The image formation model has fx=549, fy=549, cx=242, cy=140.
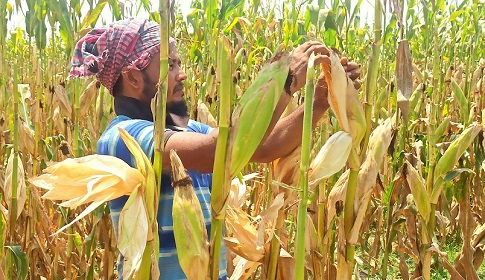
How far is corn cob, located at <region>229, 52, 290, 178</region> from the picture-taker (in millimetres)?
720

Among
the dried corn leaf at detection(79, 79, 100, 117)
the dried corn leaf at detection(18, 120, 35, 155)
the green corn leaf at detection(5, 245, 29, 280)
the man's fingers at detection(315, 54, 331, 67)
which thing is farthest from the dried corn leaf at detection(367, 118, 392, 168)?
the dried corn leaf at detection(79, 79, 100, 117)

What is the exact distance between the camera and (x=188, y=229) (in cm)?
75

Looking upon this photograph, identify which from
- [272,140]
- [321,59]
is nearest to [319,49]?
[321,59]

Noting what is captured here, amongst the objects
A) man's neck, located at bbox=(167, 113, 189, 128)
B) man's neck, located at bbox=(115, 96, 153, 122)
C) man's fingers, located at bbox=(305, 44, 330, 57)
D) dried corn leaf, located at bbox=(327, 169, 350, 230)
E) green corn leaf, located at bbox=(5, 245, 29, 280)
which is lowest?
green corn leaf, located at bbox=(5, 245, 29, 280)

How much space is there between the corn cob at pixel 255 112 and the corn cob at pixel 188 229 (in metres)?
0.07

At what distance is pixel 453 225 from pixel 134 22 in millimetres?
2420

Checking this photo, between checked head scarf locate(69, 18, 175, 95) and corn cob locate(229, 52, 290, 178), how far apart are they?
82cm

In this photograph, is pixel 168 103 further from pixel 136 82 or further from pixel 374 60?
pixel 374 60

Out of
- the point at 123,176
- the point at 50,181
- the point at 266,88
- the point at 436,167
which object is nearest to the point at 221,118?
the point at 266,88

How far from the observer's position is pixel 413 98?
2.57 meters

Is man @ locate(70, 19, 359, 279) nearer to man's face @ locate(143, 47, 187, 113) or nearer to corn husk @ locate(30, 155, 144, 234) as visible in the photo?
man's face @ locate(143, 47, 187, 113)

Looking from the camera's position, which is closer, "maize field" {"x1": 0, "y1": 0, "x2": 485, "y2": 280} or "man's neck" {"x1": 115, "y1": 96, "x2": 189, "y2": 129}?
"maize field" {"x1": 0, "y1": 0, "x2": 485, "y2": 280}

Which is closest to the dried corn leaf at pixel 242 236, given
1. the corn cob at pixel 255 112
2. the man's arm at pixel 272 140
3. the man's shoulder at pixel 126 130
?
the man's arm at pixel 272 140

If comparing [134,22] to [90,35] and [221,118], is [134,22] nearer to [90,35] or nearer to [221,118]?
[90,35]
